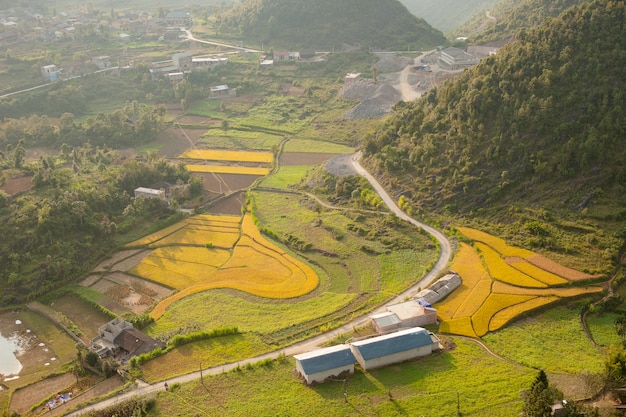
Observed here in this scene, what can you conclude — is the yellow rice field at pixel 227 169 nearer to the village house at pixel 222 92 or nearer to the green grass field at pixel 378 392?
the village house at pixel 222 92

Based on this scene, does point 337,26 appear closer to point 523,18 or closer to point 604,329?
point 523,18

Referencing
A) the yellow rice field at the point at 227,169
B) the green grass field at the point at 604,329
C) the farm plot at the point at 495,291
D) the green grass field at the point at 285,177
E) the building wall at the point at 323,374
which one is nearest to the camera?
the building wall at the point at 323,374

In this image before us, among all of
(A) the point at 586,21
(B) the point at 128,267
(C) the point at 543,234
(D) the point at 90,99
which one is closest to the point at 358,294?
(C) the point at 543,234

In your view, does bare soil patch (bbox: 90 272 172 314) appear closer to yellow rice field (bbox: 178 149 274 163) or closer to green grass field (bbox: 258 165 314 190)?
green grass field (bbox: 258 165 314 190)

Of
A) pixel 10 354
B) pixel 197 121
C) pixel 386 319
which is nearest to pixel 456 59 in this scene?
pixel 197 121

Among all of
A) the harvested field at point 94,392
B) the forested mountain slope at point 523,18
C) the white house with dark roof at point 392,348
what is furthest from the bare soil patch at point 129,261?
the forested mountain slope at point 523,18

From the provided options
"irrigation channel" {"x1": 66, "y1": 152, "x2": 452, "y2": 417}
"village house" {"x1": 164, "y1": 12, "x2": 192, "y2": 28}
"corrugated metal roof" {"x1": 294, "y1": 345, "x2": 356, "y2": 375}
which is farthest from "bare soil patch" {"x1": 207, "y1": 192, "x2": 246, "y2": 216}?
"village house" {"x1": 164, "y1": 12, "x2": 192, "y2": 28}

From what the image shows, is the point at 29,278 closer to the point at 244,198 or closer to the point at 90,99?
the point at 244,198
